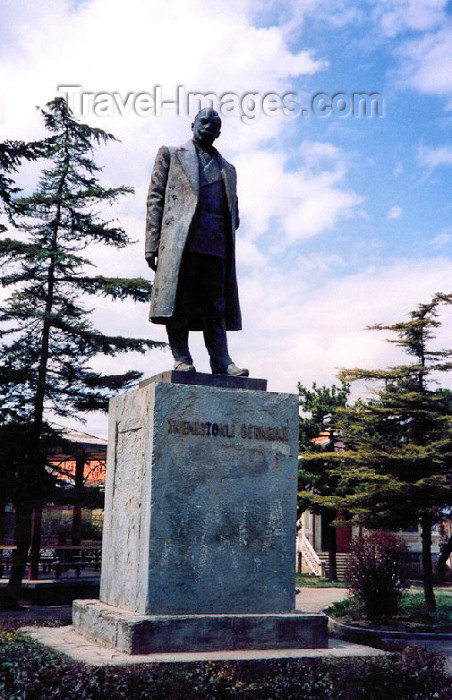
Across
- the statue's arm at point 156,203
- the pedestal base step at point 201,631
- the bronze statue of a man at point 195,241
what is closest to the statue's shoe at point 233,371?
the bronze statue of a man at point 195,241

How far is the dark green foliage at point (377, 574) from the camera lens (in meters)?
18.7

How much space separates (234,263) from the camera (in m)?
7.46

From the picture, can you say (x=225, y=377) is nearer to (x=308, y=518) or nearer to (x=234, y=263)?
(x=234, y=263)

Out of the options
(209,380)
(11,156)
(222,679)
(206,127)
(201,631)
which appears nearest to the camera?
(222,679)

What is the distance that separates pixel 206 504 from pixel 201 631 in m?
0.94

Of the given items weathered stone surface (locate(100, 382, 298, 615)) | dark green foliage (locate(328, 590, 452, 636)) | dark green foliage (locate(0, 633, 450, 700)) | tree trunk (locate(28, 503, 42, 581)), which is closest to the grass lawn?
dark green foliage (locate(328, 590, 452, 636))

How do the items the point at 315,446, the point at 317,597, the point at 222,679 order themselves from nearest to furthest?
the point at 222,679, the point at 317,597, the point at 315,446

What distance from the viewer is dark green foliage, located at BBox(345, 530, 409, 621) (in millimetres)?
18688

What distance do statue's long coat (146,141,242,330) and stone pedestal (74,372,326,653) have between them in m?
0.79

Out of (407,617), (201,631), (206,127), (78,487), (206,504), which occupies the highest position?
(206,127)

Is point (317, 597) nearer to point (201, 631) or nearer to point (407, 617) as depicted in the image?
point (407, 617)

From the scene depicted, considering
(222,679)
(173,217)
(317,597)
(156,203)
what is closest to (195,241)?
(173,217)

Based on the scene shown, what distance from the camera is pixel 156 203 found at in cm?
734

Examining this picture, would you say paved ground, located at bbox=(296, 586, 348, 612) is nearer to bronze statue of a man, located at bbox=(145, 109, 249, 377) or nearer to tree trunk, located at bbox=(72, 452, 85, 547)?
tree trunk, located at bbox=(72, 452, 85, 547)
